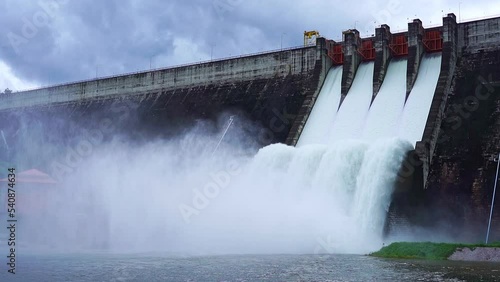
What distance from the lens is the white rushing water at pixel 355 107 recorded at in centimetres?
3547

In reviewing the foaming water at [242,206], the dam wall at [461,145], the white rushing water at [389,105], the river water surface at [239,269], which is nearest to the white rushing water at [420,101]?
the white rushing water at [389,105]

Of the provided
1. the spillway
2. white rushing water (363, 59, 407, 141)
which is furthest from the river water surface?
white rushing water (363, 59, 407, 141)

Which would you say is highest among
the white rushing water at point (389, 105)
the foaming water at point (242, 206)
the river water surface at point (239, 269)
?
the white rushing water at point (389, 105)

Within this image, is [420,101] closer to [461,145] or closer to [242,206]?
[461,145]

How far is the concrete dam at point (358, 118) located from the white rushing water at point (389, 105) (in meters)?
0.08

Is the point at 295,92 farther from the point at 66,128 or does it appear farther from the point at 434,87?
the point at 66,128

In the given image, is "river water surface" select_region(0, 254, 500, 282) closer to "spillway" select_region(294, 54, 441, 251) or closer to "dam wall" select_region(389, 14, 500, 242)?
"spillway" select_region(294, 54, 441, 251)

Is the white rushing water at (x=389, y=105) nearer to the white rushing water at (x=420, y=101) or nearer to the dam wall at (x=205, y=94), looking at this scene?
the white rushing water at (x=420, y=101)

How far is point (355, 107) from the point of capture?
37.1 metres

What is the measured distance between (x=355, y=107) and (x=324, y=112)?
233 centimetres

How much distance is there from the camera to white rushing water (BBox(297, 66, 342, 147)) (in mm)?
36781

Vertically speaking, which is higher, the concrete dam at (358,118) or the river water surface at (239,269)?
the concrete dam at (358,118)

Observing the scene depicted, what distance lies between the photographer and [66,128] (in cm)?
5706

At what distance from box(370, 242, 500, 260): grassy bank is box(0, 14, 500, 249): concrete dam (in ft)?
5.96
